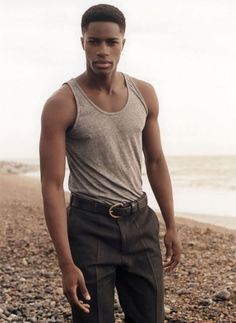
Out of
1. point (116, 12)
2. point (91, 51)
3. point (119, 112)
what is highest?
point (116, 12)

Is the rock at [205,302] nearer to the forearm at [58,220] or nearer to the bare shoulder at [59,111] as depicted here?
the forearm at [58,220]

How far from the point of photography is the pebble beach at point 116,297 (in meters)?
6.64

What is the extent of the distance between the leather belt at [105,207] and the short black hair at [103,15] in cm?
104

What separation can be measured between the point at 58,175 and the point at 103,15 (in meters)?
1.00

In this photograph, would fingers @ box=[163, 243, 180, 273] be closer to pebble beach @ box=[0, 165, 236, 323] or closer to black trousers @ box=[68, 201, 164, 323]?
black trousers @ box=[68, 201, 164, 323]

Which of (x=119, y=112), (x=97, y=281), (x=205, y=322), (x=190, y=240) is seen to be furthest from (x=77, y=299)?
(x=190, y=240)

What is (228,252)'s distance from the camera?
421 inches

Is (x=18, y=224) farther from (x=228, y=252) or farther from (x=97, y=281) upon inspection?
(x=97, y=281)

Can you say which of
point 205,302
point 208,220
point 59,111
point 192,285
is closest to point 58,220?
point 59,111

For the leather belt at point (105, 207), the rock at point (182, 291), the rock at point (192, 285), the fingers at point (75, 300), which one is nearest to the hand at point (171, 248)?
the leather belt at point (105, 207)

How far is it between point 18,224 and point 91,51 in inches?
412

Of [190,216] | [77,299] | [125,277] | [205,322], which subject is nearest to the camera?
[77,299]

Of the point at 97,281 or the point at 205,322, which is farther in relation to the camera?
the point at 205,322

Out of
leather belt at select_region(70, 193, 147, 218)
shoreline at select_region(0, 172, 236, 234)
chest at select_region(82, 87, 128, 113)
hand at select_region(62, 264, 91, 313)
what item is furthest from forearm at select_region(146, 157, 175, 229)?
shoreline at select_region(0, 172, 236, 234)
